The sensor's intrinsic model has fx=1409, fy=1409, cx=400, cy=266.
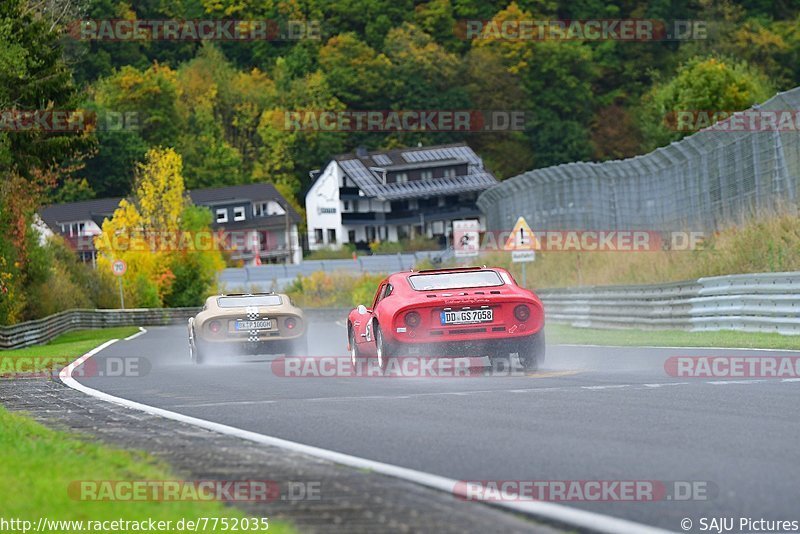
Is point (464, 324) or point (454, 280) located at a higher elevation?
point (454, 280)

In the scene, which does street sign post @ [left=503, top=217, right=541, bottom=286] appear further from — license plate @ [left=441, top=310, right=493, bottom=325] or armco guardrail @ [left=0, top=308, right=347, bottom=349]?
license plate @ [left=441, top=310, right=493, bottom=325]

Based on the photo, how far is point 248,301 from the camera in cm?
2352

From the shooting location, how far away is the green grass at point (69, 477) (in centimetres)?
609

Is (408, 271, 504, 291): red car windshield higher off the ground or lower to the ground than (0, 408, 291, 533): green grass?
higher

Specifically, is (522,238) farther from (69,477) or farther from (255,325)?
(69,477)

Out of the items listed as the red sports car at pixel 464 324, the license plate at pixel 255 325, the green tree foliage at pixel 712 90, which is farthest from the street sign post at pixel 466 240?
the green tree foliage at pixel 712 90

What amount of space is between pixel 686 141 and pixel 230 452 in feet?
79.1

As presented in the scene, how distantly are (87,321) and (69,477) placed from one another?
51948 mm

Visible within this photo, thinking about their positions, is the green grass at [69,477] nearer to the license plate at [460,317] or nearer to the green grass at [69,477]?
the green grass at [69,477]

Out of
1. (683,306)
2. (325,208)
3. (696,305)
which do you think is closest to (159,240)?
(325,208)

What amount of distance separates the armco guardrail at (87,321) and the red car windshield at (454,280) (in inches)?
868

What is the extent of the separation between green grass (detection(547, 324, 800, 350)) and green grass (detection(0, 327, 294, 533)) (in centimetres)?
1123

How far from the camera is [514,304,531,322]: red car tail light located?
610 inches

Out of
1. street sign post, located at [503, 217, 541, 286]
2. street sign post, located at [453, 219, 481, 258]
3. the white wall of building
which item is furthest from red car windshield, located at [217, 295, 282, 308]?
the white wall of building
